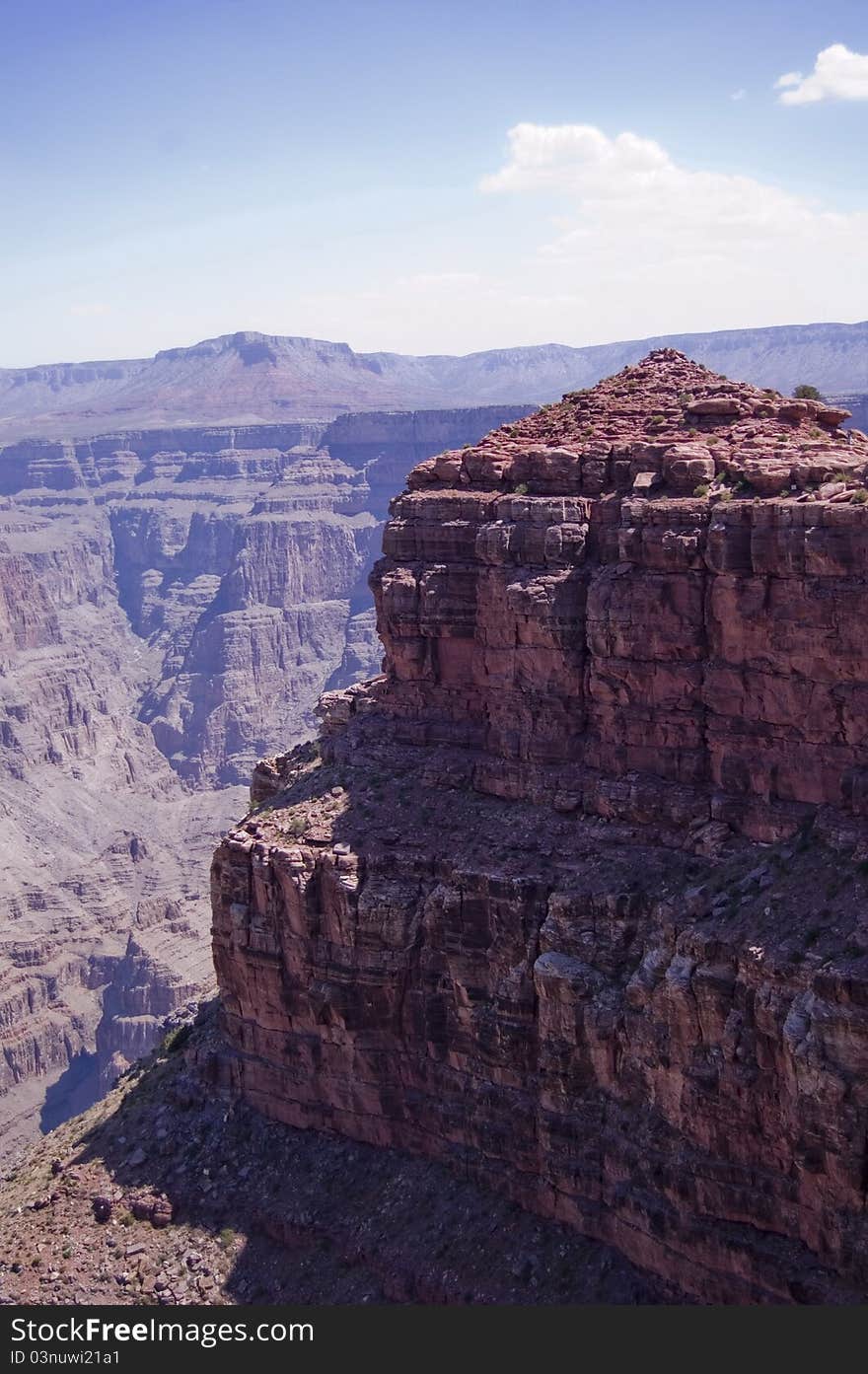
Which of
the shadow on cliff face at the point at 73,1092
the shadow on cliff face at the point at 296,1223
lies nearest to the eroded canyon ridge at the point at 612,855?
the shadow on cliff face at the point at 296,1223

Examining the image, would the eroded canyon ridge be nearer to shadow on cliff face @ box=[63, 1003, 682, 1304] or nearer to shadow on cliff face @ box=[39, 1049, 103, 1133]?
shadow on cliff face @ box=[63, 1003, 682, 1304]

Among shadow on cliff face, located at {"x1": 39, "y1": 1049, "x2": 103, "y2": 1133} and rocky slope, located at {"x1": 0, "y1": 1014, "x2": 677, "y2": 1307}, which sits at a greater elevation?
rocky slope, located at {"x1": 0, "y1": 1014, "x2": 677, "y2": 1307}

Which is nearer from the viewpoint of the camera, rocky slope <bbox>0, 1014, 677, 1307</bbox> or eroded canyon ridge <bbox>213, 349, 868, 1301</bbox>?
eroded canyon ridge <bbox>213, 349, 868, 1301</bbox>

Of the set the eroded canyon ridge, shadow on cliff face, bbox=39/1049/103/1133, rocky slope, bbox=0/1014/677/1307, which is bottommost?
shadow on cliff face, bbox=39/1049/103/1133

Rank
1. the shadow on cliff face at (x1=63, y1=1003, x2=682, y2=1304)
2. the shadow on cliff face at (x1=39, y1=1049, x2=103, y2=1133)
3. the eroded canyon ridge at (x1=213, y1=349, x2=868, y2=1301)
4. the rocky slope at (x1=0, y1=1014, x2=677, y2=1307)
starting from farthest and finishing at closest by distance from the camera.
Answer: the shadow on cliff face at (x1=39, y1=1049, x2=103, y2=1133), the rocky slope at (x1=0, y1=1014, x2=677, y2=1307), the shadow on cliff face at (x1=63, y1=1003, x2=682, y2=1304), the eroded canyon ridge at (x1=213, y1=349, x2=868, y2=1301)

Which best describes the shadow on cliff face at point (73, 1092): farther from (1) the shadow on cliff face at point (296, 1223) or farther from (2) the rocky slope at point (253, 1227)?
(1) the shadow on cliff face at point (296, 1223)

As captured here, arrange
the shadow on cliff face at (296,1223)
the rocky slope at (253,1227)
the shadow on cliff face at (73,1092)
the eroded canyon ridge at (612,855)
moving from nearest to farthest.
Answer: the eroded canyon ridge at (612,855)
the shadow on cliff face at (296,1223)
the rocky slope at (253,1227)
the shadow on cliff face at (73,1092)

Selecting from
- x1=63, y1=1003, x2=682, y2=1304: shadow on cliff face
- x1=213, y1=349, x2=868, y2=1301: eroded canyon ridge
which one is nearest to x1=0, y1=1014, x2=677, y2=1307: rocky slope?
x1=63, y1=1003, x2=682, y2=1304: shadow on cliff face

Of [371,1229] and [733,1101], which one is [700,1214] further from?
[371,1229]

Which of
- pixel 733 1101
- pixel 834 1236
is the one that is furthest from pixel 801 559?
pixel 834 1236
